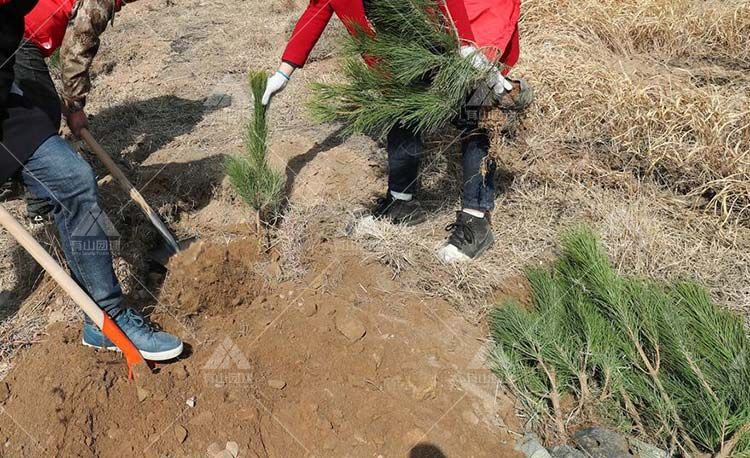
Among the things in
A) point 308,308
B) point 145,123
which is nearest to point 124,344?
point 308,308

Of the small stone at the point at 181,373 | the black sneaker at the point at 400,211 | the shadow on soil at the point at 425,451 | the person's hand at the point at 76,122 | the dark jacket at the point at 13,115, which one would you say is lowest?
the shadow on soil at the point at 425,451

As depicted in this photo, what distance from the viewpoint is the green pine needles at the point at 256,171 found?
216 centimetres

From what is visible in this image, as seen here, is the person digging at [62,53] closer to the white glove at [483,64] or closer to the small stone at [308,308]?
the small stone at [308,308]

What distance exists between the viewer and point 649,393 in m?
1.64

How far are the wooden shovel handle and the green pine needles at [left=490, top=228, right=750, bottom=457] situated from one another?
137 cm

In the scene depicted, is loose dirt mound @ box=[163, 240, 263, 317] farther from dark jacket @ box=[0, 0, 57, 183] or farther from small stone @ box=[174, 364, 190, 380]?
dark jacket @ box=[0, 0, 57, 183]

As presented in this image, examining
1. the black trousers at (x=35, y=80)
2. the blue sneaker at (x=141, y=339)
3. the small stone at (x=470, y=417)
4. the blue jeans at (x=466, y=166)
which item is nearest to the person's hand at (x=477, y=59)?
the blue jeans at (x=466, y=166)

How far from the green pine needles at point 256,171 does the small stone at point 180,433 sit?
951 mm

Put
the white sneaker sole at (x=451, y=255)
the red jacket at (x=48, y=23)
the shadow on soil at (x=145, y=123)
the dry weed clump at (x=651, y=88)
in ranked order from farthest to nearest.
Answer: the shadow on soil at (x=145, y=123) < the dry weed clump at (x=651, y=88) < the white sneaker sole at (x=451, y=255) < the red jacket at (x=48, y=23)

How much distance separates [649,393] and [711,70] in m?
2.58

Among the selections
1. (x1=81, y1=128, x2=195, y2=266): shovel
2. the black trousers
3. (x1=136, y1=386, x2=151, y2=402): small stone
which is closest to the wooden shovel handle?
(x1=81, y1=128, x2=195, y2=266): shovel

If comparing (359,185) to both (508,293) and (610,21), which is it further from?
(610,21)

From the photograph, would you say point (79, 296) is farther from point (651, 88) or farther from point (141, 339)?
point (651, 88)

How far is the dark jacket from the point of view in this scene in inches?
59.1
